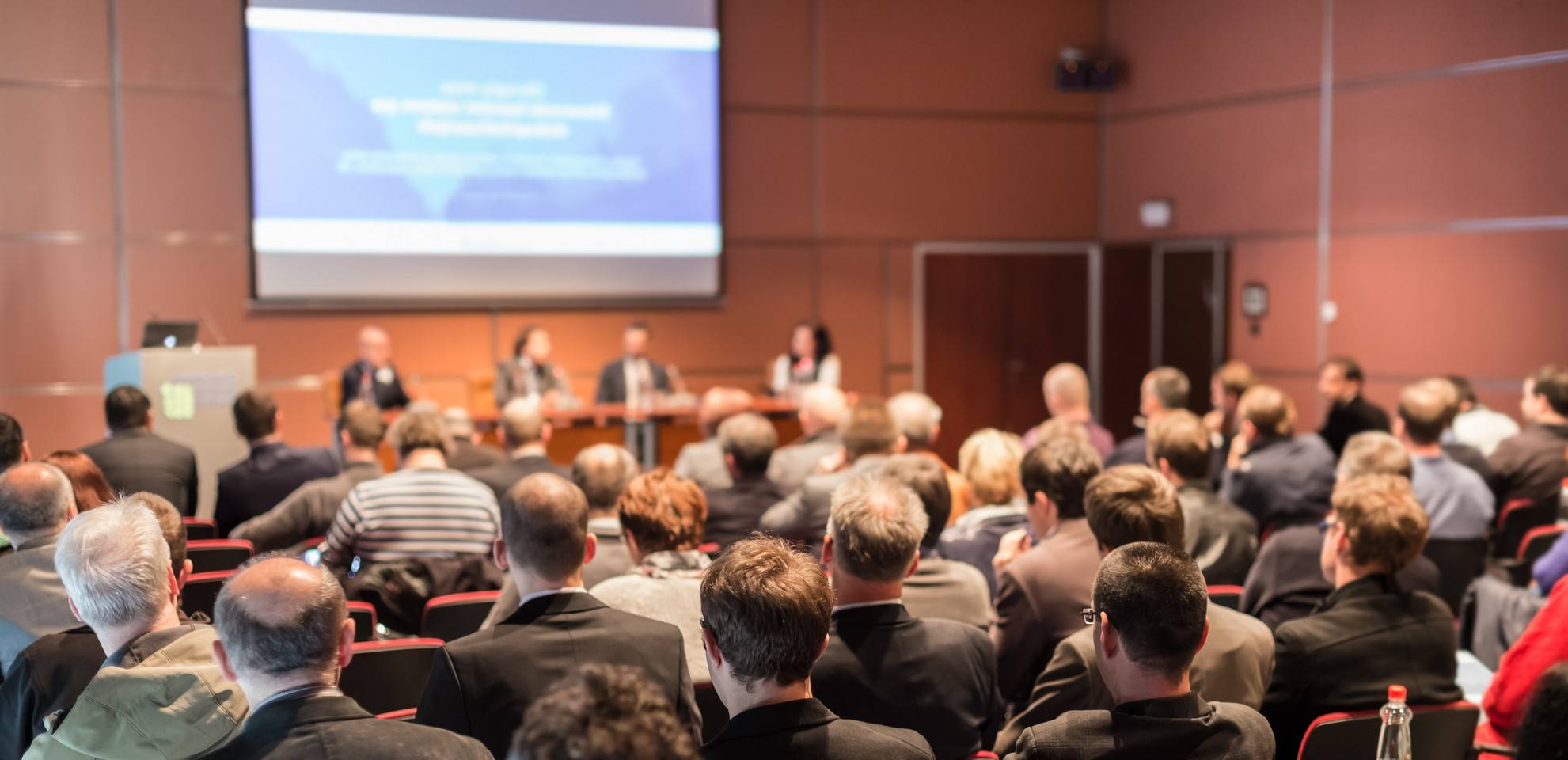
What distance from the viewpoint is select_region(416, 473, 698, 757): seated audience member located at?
8.66ft

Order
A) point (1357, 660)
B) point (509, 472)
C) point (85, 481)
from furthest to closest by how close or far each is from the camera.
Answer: point (509, 472) < point (85, 481) < point (1357, 660)

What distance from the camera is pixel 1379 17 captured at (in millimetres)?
8938

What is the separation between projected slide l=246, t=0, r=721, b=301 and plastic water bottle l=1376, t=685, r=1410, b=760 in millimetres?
7811

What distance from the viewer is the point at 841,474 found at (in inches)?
194

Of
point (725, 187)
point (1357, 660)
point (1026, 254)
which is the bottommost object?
point (1357, 660)

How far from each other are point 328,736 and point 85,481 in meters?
2.65

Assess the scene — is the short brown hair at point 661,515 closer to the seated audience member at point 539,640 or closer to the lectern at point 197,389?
the seated audience member at point 539,640

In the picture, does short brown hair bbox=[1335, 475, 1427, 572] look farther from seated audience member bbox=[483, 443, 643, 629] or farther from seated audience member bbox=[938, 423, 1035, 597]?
seated audience member bbox=[483, 443, 643, 629]

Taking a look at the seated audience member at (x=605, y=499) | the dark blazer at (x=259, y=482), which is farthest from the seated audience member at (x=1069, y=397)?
the dark blazer at (x=259, y=482)

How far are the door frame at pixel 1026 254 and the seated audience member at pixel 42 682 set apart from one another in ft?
28.5

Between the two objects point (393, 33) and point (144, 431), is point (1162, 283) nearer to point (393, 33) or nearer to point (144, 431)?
point (393, 33)

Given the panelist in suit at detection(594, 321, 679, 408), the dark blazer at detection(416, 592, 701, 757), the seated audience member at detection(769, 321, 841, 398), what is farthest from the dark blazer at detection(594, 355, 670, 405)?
the dark blazer at detection(416, 592, 701, 757)

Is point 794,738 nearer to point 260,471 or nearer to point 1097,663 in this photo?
point 1097,663

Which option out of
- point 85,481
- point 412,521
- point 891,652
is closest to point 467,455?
point 412,521
